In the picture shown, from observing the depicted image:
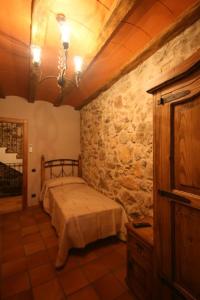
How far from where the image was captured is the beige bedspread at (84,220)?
2133 millimetres

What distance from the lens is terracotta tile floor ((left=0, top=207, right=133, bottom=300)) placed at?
5.42 ft

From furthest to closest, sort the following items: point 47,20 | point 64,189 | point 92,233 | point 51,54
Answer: point 64,189 → point 92,233 → point 51,54 → point 47,20

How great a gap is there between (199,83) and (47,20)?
57.5 inches

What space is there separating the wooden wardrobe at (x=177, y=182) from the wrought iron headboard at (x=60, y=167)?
3310 millimetres

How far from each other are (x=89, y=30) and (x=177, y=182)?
5.42ft

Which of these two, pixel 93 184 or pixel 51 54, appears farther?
pixel 93 184

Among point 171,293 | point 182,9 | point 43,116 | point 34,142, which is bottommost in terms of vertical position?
point 171,293

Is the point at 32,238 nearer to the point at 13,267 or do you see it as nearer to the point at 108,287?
the point at 13,267

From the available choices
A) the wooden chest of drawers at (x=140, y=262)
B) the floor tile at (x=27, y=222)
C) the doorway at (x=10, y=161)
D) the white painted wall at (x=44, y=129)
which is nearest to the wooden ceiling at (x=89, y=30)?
the white painted wall at (x=44, y=129)

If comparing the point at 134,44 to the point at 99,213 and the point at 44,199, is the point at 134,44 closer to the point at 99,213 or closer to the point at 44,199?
the point at 99,213

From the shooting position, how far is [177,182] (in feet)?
3.51

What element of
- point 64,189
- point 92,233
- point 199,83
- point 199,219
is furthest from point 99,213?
point 199,83

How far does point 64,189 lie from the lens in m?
3.41

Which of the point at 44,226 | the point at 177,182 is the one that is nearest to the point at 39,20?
the point at 177,182
